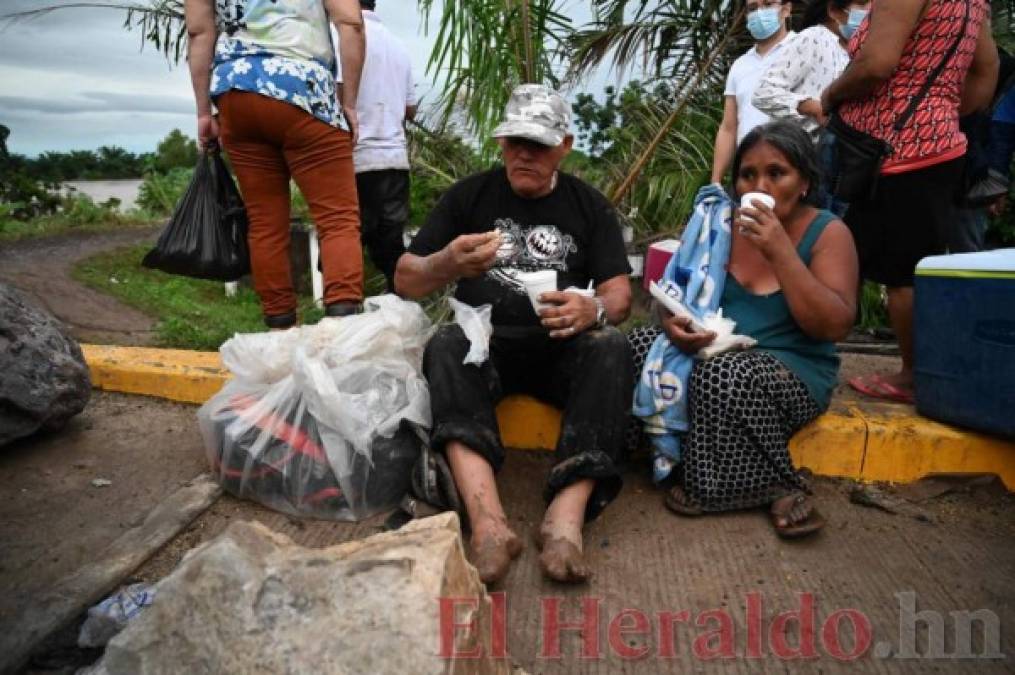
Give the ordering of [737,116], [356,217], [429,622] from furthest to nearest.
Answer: [737,116] → [356,217] → [429,622]

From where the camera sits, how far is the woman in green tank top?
2207 mm

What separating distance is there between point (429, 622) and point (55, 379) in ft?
6.63

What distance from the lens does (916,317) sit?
2578 mm

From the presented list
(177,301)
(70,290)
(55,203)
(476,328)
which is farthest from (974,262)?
(55,203)

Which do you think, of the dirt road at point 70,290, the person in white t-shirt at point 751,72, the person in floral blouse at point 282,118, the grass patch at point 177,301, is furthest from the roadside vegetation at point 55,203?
the person in white t-shirt at point 751,72

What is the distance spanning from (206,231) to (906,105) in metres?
2.67

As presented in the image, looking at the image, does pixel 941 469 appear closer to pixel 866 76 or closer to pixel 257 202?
pixel 866 76

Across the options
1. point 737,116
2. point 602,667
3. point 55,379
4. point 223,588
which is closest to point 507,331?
point 602,667

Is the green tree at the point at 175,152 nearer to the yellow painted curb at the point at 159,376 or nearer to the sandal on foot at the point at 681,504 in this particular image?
the yellow painted curb at the point at 159,376

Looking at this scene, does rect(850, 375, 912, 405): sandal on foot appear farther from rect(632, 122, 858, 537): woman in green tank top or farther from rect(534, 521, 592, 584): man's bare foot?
rect(534, 521, 592, 584): man's bare foot

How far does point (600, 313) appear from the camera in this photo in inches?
93.0

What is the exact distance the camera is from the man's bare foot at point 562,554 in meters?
1.94

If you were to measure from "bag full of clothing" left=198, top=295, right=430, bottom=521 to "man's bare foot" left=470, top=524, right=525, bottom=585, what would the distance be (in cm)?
40

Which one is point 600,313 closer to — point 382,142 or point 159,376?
point 382,142
